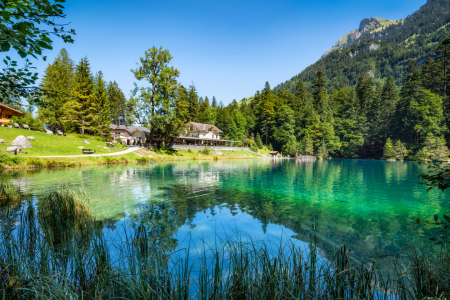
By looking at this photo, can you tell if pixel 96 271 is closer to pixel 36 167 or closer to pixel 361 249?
pixel 361 249

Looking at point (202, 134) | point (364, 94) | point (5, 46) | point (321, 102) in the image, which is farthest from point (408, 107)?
point (5, 46)

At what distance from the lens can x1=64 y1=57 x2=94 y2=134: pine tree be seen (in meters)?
43.6

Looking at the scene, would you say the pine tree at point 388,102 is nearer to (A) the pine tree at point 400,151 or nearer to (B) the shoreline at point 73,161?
(A) the pine tree at point 400,151

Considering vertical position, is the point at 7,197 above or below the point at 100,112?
below

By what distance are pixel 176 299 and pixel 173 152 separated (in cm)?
4361

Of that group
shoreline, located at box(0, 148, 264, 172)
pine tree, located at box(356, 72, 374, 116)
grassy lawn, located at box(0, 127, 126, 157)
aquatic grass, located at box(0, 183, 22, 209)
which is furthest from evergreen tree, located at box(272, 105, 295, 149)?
aquatic grass, located at box(0, 183, 22, 209)

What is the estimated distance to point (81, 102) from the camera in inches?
1860

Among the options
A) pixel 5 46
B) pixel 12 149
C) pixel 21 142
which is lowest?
pixel 12 149

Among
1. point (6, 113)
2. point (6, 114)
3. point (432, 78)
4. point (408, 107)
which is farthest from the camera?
point (408, 107)

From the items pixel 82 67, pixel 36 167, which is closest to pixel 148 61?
pixel 82 67

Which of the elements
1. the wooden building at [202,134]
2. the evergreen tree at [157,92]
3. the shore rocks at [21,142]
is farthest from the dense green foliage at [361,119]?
the shore rocks at [21,142]

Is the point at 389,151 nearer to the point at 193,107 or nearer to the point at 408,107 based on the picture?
the point at 408,107

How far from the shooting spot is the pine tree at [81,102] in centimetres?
4359

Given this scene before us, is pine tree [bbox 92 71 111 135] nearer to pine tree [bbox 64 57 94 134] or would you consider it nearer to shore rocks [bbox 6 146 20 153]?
pine tree [bbox 64 57 94 134]
